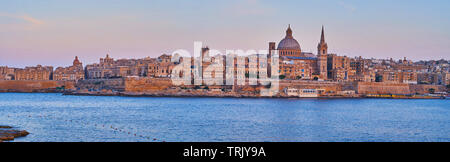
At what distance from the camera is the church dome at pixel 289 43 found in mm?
54716

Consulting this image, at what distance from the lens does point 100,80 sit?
47.8 metres

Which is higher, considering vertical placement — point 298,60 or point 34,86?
point 298,60

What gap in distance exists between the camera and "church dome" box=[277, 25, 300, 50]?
180 feet

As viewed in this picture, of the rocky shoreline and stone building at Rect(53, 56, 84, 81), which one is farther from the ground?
stone building at Rect(53, 56, 84, 81)

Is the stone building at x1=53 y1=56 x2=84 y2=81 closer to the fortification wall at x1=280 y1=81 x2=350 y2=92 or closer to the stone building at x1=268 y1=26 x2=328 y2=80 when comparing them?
the stone building at x1=268 y1=26 x2=328 y2=80

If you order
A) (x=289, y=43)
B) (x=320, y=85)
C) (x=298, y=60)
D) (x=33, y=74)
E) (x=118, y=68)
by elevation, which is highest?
(x=289, y=43)

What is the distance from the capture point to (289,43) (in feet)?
181

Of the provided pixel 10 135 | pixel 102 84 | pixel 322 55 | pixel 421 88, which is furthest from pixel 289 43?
pixel 10 135

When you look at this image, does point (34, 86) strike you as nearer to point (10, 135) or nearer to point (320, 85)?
point (320, 85)

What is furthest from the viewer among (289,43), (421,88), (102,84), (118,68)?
(118,68)

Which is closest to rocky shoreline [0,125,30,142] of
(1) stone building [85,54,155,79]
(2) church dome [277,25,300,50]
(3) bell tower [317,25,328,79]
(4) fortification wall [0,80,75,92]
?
(1) stone building [85,54,155,79]
